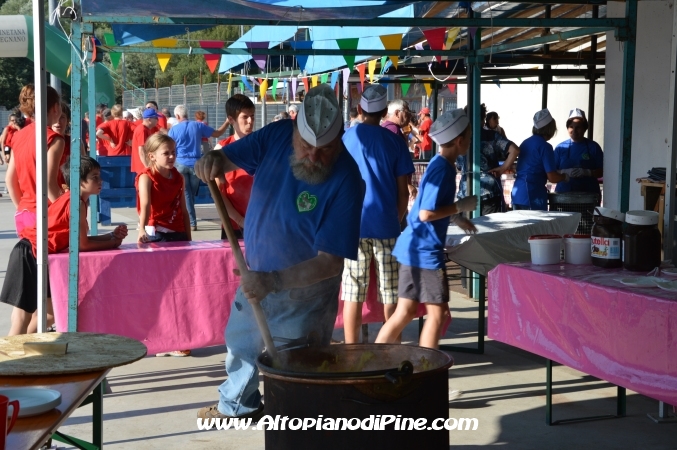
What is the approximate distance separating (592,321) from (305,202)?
4.58 ft

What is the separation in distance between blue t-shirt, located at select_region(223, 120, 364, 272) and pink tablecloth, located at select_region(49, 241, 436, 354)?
5.29 ft

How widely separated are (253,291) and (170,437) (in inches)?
67.9

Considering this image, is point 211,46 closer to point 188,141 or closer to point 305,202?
point 188,141

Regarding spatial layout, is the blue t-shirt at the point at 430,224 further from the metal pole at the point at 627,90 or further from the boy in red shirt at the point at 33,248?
the boy in red shirt at the point at 33,248

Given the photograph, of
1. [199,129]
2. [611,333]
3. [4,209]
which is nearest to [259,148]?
[611,333]

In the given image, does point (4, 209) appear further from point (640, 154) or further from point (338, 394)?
point (338, 394)

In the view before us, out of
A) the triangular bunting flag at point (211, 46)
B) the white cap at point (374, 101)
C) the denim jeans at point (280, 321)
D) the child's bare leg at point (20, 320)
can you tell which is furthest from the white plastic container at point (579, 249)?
the triangular bunting flag at point (211, 46)

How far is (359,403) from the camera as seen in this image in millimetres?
2758

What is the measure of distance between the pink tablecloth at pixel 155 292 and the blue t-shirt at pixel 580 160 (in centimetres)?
404

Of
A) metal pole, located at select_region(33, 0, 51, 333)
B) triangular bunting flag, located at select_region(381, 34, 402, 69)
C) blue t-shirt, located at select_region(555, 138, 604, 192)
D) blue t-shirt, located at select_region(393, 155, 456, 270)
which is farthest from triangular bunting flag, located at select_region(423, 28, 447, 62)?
metal pole, located at select_region(33, 0, 51, 333)

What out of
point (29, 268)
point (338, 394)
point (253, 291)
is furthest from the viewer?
point (29, 268)

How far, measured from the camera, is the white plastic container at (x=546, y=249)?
4.36 meters

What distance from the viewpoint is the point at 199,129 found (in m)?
13.4

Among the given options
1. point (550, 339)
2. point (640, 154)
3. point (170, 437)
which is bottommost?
point (170, 437)
